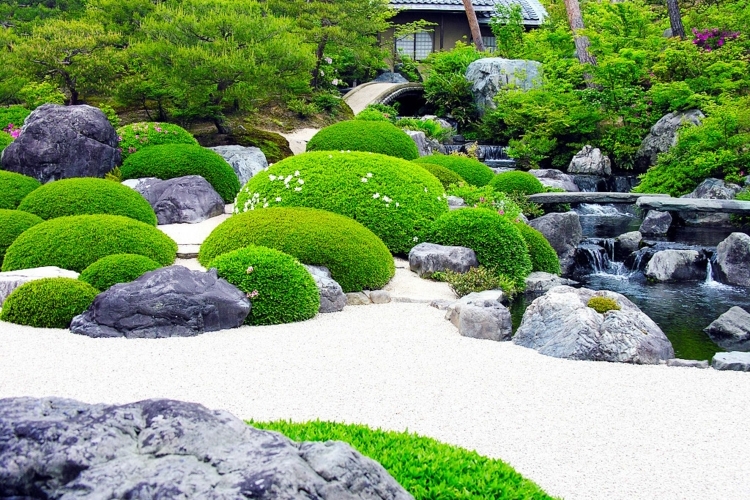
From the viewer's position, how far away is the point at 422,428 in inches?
187

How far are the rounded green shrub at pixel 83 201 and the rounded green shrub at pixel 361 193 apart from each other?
5.32 ft

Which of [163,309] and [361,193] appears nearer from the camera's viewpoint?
[163,309]

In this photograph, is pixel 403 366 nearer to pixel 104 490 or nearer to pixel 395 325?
pixel 395 325

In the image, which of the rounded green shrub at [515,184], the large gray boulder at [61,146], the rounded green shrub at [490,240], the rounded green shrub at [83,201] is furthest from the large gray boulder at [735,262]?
the large gray boulder at [61,146]

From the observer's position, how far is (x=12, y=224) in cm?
984

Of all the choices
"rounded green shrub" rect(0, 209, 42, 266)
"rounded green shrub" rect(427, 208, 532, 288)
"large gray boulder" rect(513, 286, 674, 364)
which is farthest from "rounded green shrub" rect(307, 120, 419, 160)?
"large gray boulder" rect(513, 286, 674, 364)

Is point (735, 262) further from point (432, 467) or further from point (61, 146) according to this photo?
point (61, 146)

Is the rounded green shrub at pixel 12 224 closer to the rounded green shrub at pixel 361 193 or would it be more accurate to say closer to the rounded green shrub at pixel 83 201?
the rounded green shrub at pixel 83 201

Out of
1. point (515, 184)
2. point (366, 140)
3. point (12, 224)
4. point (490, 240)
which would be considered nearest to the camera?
point (12, 224)

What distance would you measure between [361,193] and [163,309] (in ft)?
14.9

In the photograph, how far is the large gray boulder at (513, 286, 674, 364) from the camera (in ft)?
22.0

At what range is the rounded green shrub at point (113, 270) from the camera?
7828 mm

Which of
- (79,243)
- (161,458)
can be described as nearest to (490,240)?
(79,243)

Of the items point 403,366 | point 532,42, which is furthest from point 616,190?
point 403,366
